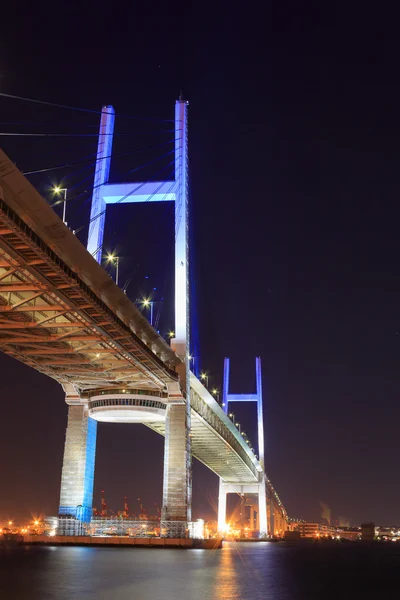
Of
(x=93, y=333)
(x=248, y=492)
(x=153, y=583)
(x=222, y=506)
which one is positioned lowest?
(x=153, y=583)

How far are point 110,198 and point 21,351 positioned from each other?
11.5 meters

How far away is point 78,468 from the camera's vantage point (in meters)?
44.5

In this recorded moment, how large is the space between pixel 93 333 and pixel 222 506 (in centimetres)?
7960

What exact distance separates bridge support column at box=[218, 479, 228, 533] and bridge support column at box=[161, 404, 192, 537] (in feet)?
212

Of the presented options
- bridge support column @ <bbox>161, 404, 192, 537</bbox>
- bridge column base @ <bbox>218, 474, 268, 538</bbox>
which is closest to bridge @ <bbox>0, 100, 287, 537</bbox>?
bridge support column @ <bbox>161, 404, 192, 537</bbox>

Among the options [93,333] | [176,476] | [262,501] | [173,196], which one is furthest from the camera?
[262,501]

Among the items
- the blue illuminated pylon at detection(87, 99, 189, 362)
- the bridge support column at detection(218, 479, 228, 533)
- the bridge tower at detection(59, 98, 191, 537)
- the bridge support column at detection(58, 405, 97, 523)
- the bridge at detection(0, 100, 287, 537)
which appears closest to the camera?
the bridge at detection(0, 100, 287, 537)

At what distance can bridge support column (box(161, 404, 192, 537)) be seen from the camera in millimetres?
41344

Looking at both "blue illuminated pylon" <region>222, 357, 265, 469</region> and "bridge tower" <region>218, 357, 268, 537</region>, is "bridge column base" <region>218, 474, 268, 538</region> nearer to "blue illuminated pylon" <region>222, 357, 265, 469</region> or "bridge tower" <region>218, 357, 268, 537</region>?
"bridge tower" <region>218, 357, 268, 537</region>

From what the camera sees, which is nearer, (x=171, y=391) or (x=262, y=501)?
(x=171, y=391)

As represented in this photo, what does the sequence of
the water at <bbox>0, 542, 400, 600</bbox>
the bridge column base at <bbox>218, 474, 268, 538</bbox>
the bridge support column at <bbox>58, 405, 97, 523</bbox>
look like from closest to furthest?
the water at <bbox>0, 542, 400, 600</bbox> → the bridge support column at <bbox>58, 405, 97, 523</bbox> → the bridge column base at <bbox>218, 474, 268, 538</bbox>

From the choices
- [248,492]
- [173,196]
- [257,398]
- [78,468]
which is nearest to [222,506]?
[248,492]

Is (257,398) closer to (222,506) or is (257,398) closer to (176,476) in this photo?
(222,506)

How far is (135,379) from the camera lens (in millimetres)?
43906
